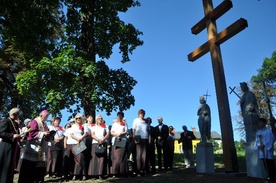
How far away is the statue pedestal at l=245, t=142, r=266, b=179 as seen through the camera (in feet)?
23.3

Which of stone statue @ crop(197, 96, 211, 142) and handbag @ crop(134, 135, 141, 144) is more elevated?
stone statue @ crop(197, 96, 211, 142)

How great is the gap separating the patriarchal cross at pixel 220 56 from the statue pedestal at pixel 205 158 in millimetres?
713

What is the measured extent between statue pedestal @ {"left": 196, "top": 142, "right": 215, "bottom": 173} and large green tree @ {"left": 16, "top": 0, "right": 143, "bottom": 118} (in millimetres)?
4947

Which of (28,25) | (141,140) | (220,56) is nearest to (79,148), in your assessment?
(141,140)

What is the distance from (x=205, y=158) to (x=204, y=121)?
1227 millimetres

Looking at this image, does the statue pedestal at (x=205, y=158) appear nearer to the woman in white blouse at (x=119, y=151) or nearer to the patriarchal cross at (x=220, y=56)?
the patriarchal cross at (x=220, y=56)

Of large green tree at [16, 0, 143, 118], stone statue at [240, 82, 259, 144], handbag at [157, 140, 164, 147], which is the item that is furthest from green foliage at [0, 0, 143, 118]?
stone statue at [240, 82, 259, 144]

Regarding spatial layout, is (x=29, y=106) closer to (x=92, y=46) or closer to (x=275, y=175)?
(x=92, y=46)

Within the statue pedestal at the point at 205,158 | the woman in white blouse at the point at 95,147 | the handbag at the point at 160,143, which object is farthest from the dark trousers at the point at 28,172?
the handbag at the point at 160,143

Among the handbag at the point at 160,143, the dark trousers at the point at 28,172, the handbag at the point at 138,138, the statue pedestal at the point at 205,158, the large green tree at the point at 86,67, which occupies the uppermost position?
the large green tree at the point at 86,67

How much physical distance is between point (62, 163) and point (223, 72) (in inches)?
236

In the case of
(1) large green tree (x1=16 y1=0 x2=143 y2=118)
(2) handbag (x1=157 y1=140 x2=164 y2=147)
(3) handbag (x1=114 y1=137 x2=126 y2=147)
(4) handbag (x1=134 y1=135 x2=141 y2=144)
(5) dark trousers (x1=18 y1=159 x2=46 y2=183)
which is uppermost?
(1) large green tree (x1=16 y1=0 x2=143 y2=118)

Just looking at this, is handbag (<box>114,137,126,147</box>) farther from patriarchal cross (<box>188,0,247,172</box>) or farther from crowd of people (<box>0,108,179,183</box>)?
patriarchal cross (<box>188,0,247,172</box>)

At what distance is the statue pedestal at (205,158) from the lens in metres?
8.25
